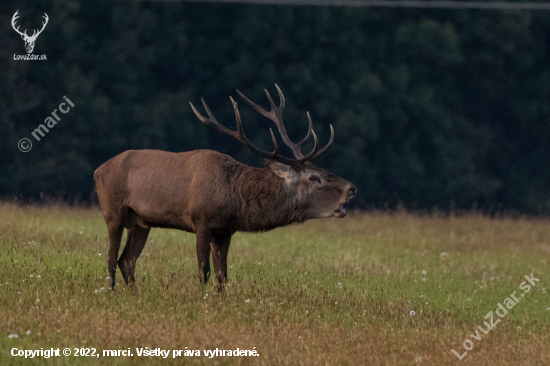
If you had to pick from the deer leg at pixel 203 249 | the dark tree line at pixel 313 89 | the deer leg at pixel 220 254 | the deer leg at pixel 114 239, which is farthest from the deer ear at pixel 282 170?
the dark tree line at pixel 313 89

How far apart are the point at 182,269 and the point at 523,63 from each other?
21.3 meters

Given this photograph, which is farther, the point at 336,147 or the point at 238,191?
the point at 336,147

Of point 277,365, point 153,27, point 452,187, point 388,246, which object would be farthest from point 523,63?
point 277,365

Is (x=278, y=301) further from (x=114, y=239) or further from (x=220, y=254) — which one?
(x=114, y=239)

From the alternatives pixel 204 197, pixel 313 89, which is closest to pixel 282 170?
pixel 204 197

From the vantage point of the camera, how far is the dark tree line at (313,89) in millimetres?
24469

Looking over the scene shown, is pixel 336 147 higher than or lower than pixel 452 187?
higher

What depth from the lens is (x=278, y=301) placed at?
8.95 m

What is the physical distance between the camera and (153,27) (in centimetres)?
2625

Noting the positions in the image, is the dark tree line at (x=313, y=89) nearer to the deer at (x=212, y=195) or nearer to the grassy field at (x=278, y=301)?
the grassy field at (x=278, y=301)

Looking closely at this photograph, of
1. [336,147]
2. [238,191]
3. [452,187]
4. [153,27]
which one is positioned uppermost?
Result: [153,27]

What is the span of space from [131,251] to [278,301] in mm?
2098

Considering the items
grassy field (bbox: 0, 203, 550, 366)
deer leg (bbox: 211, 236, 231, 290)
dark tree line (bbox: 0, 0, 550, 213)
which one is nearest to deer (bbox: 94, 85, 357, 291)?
deer leg (bbox: 211, 236, 231, 290)

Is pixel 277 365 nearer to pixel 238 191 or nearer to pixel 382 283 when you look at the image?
pixel 238 191
